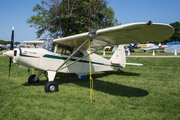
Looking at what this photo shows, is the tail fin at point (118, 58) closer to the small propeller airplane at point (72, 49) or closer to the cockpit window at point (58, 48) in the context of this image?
the small propeller airplane at point (72, 49)

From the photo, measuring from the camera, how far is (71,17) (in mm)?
19172

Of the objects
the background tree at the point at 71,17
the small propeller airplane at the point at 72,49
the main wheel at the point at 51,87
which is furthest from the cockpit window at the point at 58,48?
the background tree at the point at 71,17

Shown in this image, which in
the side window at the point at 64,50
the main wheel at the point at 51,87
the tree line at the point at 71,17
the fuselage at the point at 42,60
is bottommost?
the main wheel at the point at 51,87

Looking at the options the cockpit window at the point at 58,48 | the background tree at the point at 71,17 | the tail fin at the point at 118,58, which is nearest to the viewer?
the cockpit window at the point at 58,48

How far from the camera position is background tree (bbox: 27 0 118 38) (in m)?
18.3

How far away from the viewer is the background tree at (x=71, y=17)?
18.3m

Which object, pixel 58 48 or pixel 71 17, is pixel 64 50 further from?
pixel 71 17

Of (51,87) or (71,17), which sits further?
(71,17)

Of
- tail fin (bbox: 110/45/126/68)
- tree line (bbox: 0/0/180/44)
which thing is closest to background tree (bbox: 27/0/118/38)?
tree line (bbox: 0/0/180/44)

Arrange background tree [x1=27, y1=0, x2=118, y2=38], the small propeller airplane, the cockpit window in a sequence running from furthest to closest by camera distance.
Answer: background tree [x1=27, y1=0, x2=118, y2=38], the cockpit window, the small propeller airplane

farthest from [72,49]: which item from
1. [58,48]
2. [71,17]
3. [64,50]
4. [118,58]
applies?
[71,17]

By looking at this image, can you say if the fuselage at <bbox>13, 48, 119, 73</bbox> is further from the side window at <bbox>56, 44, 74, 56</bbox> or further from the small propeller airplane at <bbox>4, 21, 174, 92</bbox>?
the side window at <bbox>56, 44, 74, 56</bbox>

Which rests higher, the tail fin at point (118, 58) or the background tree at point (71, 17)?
the background tree at point (71, 17)

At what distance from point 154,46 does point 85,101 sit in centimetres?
3960
